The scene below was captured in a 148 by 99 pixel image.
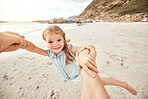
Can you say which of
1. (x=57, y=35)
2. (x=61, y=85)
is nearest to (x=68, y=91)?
(x=61, y=85)

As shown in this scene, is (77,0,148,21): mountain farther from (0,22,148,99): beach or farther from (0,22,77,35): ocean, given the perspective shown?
(0,22,77,35): ocean

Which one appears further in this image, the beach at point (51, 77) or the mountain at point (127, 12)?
the mountain at point (127, 12)

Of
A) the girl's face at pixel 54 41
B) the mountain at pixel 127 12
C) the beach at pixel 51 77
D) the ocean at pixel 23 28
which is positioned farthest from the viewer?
the mountain at pixel 127 12

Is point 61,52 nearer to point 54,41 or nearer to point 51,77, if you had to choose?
point 54,41

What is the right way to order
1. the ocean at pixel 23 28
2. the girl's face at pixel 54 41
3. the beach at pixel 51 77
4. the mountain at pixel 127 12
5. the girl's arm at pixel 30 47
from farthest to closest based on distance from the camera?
the mountain at pixel 127 12 → the ocean at pixel 23 28 → the beach at pixel 51 77 → the girl's face at pixel 54 41 → the girl's arm at pixel 30 47

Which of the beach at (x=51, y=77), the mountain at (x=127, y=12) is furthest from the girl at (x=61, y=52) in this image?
the mountain at (x=127, y=12)

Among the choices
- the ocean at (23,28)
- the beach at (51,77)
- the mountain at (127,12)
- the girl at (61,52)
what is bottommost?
the beach at (51,77)

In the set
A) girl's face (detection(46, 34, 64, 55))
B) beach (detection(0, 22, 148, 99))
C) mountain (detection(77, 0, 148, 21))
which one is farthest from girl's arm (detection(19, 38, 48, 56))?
mountain (detection(77, 0, 148, 21))

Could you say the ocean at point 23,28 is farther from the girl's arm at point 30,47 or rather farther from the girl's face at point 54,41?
the girl's face at point 54,41

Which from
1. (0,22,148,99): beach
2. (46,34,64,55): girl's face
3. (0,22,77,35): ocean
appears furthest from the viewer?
(0,22,77,35): ocean

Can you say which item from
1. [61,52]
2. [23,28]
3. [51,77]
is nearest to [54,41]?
[61,52]

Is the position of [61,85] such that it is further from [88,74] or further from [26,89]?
[88,74]

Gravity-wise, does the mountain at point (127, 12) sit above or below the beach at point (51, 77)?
above

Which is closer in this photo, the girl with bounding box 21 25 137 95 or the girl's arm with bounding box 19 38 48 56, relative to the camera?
the girl's arm with bounding box 19 38 48 56
